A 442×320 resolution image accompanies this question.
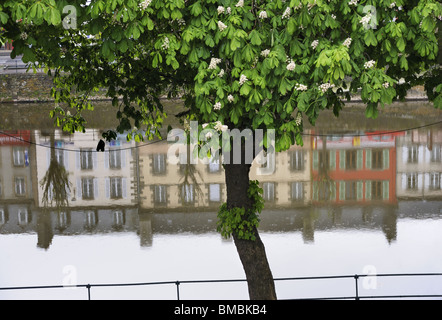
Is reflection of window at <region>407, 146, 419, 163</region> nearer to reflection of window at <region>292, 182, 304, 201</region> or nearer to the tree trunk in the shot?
reflection of window at <region>292, 182, 304, 201</region>

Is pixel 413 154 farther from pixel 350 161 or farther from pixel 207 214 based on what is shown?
pixel 207 214

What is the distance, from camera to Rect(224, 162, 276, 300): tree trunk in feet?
50.0

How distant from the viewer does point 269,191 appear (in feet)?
153

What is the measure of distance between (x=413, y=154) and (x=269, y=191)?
11.7 m

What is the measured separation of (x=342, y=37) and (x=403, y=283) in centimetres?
1085

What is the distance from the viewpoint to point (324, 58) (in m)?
11.3

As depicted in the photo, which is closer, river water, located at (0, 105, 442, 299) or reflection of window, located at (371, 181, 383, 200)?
river water, located at (0, 105, 442, 299)

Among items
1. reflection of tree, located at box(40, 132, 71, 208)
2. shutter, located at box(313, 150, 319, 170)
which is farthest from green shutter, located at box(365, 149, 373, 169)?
reflection of tree, located at box(40, 132, 71, 208)

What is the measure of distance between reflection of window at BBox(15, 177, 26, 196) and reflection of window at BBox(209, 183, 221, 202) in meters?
10.5

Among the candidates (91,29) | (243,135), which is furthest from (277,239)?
(91,29)

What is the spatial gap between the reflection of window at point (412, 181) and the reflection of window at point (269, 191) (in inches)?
310

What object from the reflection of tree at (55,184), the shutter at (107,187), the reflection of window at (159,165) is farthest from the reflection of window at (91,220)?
the reflection of window at (159,165)
